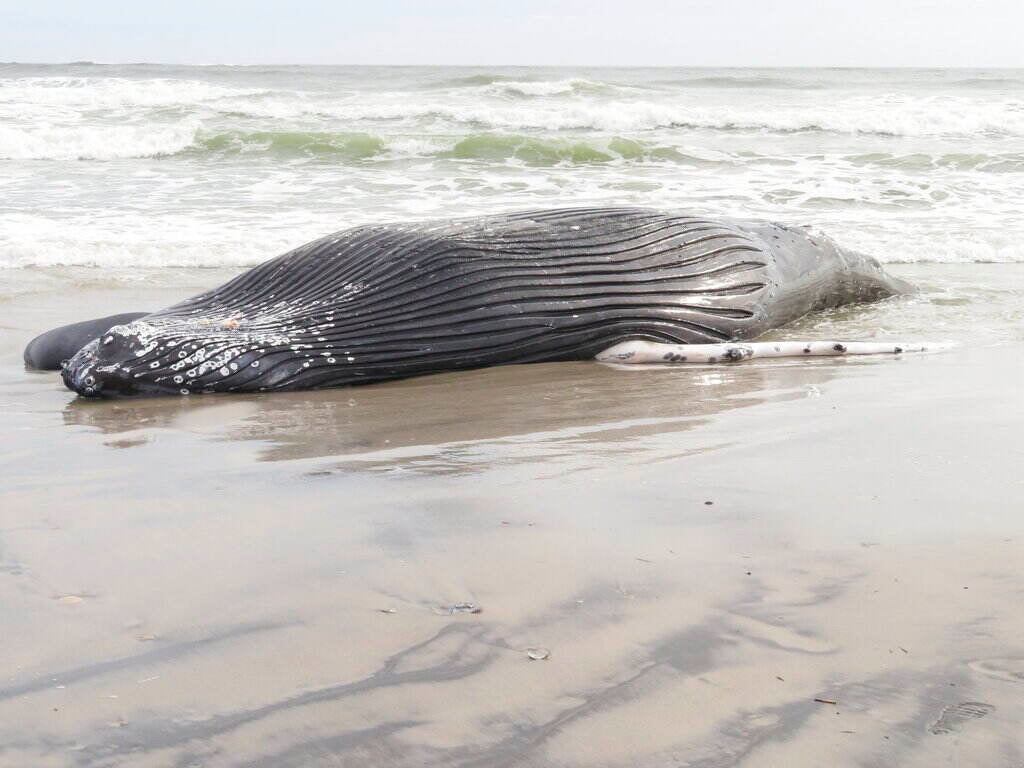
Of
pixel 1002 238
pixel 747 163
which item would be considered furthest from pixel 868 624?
pixel 747 163

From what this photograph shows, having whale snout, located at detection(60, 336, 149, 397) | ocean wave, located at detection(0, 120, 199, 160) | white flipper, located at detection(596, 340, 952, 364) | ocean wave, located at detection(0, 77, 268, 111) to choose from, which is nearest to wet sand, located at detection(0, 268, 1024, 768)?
whale snout, located at detection(60, 336, 149, 397)

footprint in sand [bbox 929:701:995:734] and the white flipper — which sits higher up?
footprint in sand [bbox 929:701:995:734]

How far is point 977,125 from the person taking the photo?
24.2 metres

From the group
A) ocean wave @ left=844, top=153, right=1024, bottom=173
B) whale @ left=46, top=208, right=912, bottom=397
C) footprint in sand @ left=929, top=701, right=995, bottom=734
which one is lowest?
footprint in sand @ left=929, top=701, right=995, bottom=734

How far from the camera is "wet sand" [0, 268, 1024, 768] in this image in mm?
2154

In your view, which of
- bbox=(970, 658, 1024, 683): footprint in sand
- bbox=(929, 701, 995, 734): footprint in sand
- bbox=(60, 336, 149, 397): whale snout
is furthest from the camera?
bbox=(60, 336, 149, 397): whale snout

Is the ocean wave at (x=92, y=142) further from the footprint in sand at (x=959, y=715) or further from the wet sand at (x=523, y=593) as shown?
the footprint in sand at (x=959, y=715)

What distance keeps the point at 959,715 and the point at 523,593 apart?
100cm

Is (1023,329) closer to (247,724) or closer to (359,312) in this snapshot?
(359,312)

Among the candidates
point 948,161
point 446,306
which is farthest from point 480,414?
point 948,161

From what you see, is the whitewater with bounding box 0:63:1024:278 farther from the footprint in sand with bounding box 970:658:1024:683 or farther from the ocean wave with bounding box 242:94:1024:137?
the footprint in sand with bounding box 970:658:1024:683

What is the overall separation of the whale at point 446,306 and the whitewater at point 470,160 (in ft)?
12.3

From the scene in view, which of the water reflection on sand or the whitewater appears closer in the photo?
the water reflection on sand

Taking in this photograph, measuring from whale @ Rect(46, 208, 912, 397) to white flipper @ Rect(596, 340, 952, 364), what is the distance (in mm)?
134
